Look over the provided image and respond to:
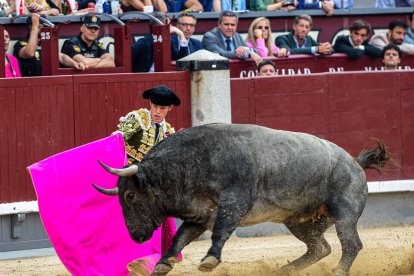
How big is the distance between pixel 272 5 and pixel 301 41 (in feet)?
1.99

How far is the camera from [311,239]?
8.69 metres

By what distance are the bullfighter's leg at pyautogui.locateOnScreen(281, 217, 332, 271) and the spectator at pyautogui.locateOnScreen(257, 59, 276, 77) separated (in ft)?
10.8

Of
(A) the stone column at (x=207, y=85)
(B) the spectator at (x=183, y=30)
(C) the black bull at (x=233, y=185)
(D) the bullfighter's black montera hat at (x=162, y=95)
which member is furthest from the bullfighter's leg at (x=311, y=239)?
(B) the spectator at (x=183, y=30)

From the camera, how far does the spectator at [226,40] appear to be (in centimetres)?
1171

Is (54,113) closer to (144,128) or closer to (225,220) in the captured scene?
(144,128)

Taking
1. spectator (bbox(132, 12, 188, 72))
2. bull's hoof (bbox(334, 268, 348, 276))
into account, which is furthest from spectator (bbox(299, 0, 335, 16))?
bull's hoof (bbox(334, 268, 348, 276))

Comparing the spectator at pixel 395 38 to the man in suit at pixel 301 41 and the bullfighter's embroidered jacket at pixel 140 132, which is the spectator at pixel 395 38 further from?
the bullfighter's embroidered jacket at pixel 140 132

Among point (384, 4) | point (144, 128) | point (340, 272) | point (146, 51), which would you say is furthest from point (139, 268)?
point (384, 4)

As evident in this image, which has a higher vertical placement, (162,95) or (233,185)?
(162,95)

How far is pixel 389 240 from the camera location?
36.2 ft

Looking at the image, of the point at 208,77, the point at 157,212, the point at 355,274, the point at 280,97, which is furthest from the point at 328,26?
the point at 157,212

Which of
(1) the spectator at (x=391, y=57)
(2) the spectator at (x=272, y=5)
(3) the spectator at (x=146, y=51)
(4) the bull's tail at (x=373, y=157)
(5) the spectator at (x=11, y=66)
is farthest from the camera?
(2) the spectator at (x=272, y=5)

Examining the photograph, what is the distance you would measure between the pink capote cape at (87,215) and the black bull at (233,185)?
0.84m

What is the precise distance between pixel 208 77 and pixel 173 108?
428mm
